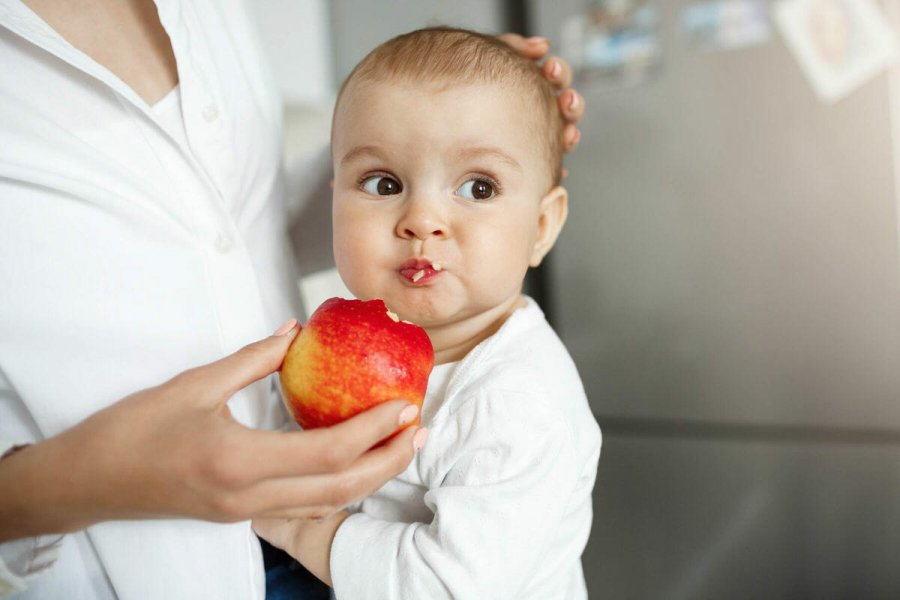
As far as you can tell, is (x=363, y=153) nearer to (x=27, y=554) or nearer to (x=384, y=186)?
(x=384, y=186)

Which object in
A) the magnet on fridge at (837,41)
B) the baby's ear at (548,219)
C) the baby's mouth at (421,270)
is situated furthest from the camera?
the magnet on fridge at (837,41)

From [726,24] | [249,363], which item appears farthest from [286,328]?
[726,24]

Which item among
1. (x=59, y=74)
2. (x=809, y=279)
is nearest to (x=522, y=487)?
(x=59, y=74)

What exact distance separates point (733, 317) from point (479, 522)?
1.09 m

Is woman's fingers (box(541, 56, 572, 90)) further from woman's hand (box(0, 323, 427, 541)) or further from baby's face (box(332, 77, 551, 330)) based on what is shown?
woman's hand (box(0, 323, 427, 541))

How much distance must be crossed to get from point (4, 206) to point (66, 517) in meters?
0.27

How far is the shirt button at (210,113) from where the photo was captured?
0.75 metres

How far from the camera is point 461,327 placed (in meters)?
0.82

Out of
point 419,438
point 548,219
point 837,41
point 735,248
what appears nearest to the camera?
point 419,438

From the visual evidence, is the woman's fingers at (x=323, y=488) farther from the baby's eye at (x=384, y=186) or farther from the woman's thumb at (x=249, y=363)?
the baby's eye at (x=384, y=186)

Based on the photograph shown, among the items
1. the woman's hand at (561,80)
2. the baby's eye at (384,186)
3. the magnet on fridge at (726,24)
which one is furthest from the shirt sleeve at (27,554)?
the magnet on fridge at (726,24)

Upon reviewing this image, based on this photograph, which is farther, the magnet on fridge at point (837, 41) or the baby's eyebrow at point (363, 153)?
the magnet on fridge at point (837, 41)

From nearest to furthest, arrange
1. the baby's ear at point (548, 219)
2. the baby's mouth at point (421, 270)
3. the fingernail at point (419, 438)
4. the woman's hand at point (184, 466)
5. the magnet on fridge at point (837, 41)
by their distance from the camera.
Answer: the woman's hand at point (184, 466), the fingernail at point (419, 438), the baby's mouth at point (421, 270), the baby's ear at point (548, 219), the magnet on fridge at point (837, 41)

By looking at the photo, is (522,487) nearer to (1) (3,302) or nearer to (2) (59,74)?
(1) (3,302)
